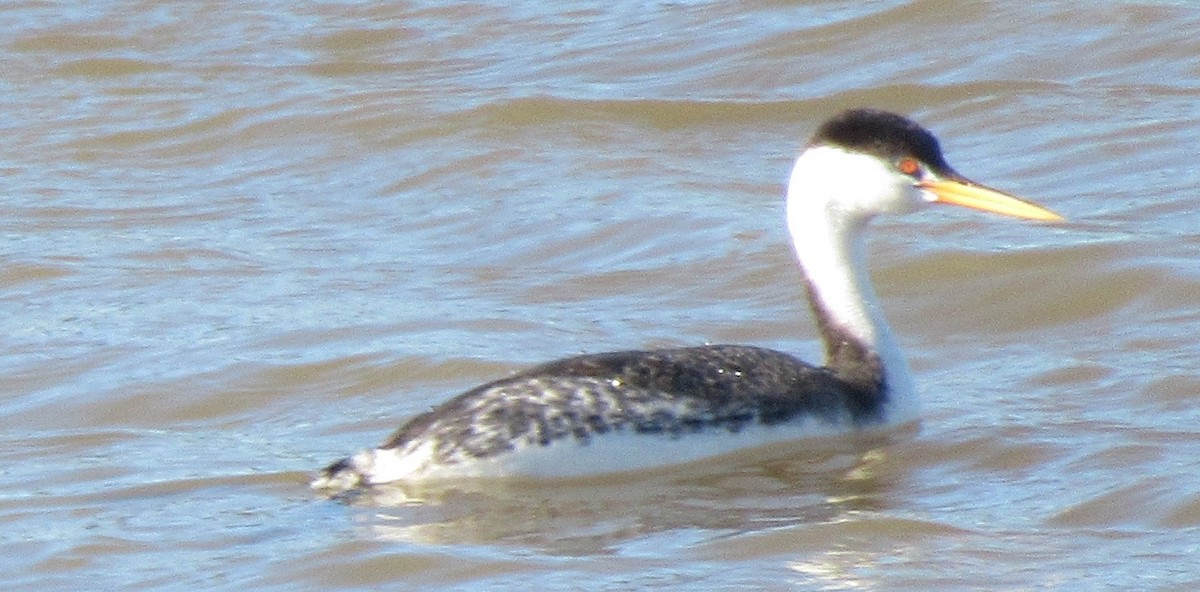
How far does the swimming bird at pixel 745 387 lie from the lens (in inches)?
294

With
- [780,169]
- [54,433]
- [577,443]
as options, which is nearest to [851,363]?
[577,443]

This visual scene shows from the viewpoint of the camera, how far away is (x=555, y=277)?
10258 millimetres

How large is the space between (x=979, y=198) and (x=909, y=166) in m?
0.26

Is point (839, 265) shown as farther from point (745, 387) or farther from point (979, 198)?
point (745, 387)

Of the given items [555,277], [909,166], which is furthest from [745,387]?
[555,277]

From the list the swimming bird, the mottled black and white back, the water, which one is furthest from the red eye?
the mottled black and white back

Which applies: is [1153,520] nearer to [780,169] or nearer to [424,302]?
[424,302]

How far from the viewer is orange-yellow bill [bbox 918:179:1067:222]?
8391mm

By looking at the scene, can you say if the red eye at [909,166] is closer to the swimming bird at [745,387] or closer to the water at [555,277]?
the swimming bird at [745,387]

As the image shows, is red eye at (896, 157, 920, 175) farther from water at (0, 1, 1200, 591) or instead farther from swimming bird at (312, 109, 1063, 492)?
water at (0, 1, 1200, 591)

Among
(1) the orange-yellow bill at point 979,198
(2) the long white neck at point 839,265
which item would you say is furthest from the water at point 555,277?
(1) the orange-yellow bill at point 979,198

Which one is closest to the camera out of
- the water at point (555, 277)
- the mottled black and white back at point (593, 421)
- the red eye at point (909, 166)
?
the water at point (555, 277)

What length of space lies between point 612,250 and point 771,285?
2.63 ft

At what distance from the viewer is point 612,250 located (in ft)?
34.7
